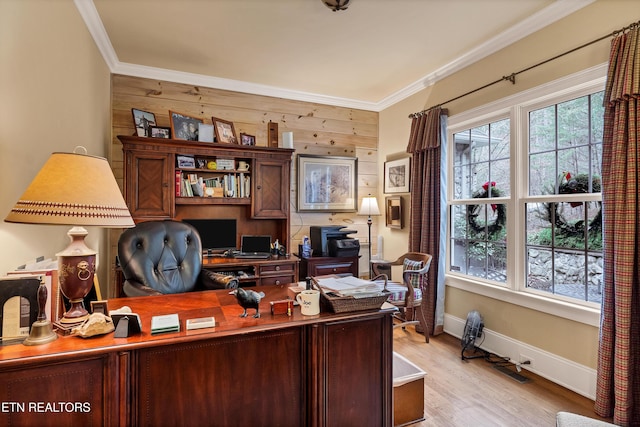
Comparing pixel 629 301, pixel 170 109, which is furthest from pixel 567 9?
pixel 170 109

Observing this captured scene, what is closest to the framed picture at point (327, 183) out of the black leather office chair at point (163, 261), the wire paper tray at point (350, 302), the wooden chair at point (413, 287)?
the wooden chair at point (413, 287)

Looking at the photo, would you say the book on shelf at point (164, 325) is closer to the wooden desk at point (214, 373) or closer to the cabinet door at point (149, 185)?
the wooden desk at point (214, 373)

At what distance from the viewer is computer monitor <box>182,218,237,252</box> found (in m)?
3.57

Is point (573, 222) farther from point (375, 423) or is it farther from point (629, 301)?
point (375, 423)

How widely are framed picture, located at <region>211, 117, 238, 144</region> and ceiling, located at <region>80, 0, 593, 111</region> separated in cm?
47

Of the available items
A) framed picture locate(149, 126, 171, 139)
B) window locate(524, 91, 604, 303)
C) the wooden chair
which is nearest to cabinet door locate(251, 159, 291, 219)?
framed picture locate(149, 126, 171, 139)

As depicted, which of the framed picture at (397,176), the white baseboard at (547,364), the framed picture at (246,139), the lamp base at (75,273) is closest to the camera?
the lamp base at (75,273)

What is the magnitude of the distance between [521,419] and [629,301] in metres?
0.95

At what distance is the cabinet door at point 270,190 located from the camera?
3.63 metres

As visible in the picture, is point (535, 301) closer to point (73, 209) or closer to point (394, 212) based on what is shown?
point (394, 212)

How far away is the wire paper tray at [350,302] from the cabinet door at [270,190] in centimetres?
218

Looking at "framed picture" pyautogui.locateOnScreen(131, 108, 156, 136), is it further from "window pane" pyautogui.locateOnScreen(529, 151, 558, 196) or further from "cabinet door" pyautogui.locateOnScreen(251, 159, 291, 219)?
"window pane" pyautogui.locateOnScreen(529, 151, 558, 196)

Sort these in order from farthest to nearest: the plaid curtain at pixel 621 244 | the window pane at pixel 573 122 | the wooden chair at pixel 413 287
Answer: the wooden chair at pixel 413 287, the window pane at pixel 573 122, the plaid curtain at pixel 621 244

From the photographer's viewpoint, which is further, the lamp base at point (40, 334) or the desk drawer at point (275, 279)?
the desk drawer at point (275, 279)
